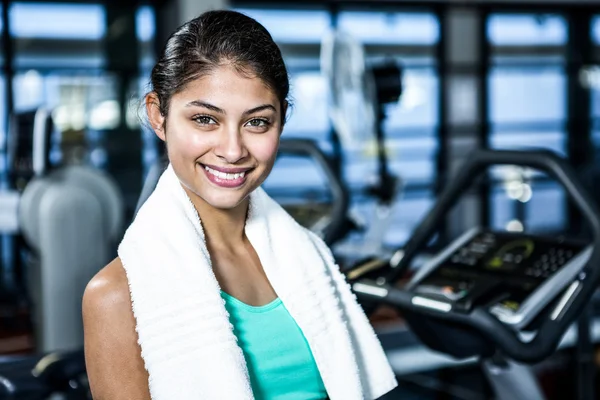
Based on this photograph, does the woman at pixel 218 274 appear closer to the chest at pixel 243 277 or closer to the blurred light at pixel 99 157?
the chest at pixel 243 277

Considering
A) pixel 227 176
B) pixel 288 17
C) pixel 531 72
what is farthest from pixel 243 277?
pixel 531 72

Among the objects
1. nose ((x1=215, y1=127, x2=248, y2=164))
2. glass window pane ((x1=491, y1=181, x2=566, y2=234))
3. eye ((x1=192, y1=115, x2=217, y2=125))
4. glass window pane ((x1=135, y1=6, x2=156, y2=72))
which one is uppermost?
glass window pane ((x1=135, y1=6, x2=156, y2=72))

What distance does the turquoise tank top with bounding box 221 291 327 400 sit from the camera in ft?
3.55

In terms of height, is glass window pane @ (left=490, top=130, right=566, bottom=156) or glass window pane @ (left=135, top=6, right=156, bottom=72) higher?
glass window pane @ (left=135, top=6, right=156, bottom=72)

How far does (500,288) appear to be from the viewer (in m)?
1.72

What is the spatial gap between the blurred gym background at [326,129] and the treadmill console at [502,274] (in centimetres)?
32

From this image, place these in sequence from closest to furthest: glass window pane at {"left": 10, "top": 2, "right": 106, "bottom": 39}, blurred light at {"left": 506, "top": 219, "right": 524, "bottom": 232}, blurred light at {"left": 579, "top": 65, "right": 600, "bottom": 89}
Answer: blurred light at {"left": 506, "top": 219, "right": 524, "bottom": 232}
glass window pane at {"left": 10, "top": 2, "right": 106, "bottom": 39}
blurred light at {"left": 579, "top": 65, "right": 600, "bottom": 89}

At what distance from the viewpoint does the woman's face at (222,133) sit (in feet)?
3.38

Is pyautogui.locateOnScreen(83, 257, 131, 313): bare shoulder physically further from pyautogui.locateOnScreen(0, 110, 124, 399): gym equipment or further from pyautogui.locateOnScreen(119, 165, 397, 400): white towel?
pyautogui.locateOnScreen(0, 110, 124, 399): gym equipment

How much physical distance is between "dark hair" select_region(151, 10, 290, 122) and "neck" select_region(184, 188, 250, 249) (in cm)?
15

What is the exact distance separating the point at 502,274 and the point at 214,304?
93cm

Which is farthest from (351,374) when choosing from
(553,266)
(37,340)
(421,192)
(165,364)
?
(421,192)

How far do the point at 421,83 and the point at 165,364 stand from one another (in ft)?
29.7

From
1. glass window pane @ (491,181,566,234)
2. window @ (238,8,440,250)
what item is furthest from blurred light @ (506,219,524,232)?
window @ (238,8,440,250)
